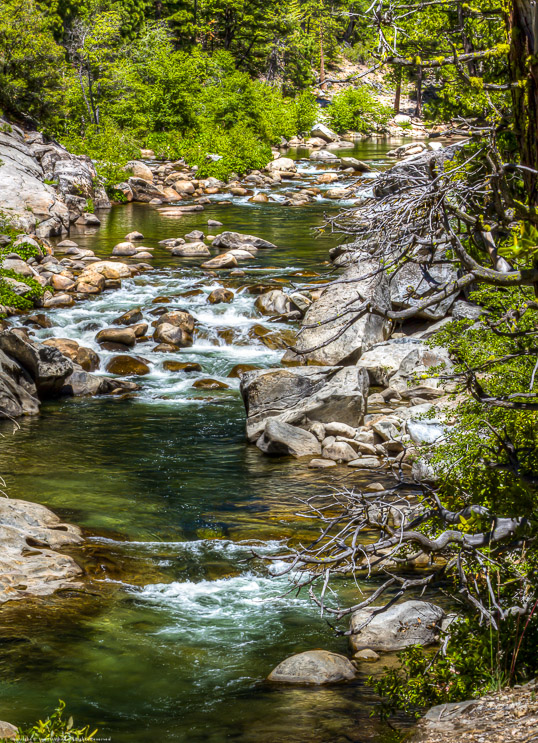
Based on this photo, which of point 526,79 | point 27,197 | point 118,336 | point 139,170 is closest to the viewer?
point 526,79

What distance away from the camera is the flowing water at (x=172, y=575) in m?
5.70

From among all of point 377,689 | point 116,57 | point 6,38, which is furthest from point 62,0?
point 377,689

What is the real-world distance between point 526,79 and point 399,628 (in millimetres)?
4450

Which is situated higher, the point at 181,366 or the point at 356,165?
the point at 356,165

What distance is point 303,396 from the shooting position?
497 inches

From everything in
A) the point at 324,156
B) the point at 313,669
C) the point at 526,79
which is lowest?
the point at 313,669

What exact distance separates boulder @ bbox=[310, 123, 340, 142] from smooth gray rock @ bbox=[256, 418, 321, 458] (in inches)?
1690

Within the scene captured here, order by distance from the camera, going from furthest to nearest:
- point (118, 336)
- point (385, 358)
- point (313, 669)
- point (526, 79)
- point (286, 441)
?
point (118, 336) < point (385, 358) < point (286, 441) < point (313, 669) < point (526, 79)

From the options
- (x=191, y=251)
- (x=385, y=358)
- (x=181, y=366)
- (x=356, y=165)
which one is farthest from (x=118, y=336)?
(x=356, y=165)

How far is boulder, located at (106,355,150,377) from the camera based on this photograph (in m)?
15.1

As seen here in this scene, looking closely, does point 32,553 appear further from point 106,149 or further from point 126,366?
point 106,149

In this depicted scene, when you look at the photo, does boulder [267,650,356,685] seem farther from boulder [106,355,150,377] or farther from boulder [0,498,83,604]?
boulder [106,355,150,377]

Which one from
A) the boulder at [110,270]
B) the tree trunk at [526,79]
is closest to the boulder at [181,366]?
the boulder at [110,270]

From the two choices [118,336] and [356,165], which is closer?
[118,336]
